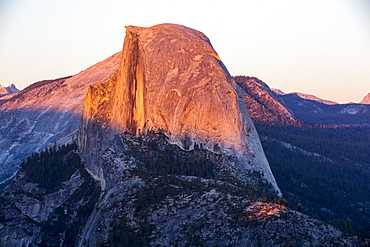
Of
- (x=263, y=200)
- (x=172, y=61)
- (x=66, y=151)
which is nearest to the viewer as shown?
(x=263, y=200)

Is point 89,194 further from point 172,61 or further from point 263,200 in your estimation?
point 263,200

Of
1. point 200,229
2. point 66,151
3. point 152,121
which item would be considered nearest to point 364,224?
point 152,121

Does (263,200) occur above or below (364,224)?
above

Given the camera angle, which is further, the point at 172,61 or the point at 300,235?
the point at 172,61

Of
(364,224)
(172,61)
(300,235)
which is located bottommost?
(364,224)

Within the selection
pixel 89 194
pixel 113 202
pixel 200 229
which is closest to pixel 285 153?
pixel 89 194

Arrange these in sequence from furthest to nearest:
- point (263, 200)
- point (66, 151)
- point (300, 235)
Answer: point (66, 151) → point (263, 200) → point (300, 235)
